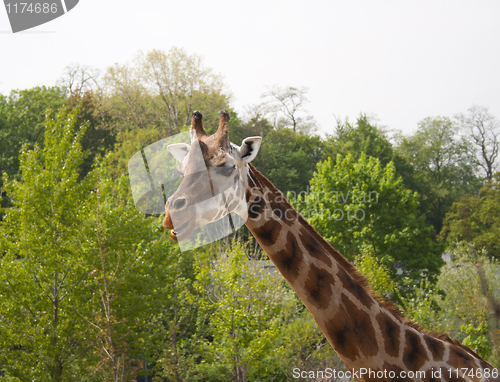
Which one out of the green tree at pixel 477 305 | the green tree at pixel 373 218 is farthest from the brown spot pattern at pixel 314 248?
the green tree at pixel 373 218

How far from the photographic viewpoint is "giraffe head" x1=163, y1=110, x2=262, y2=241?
9.42ft

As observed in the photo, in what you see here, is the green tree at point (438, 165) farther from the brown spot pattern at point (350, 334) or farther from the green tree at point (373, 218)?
the brown spot pattern at point (350, 334)

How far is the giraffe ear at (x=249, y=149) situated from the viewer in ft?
10.6

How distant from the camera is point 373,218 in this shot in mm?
24641

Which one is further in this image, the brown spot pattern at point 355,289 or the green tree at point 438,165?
the green tree at point 438,165

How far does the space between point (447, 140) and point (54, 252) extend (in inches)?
1809

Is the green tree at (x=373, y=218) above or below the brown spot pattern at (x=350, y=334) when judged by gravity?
below

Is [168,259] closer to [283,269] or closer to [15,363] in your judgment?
[15,363]

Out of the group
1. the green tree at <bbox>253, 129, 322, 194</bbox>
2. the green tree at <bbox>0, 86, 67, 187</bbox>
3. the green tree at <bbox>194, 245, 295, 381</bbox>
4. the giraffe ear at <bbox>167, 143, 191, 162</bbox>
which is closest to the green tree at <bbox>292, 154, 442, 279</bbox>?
the green tree at <bbox>194, 245, 295, 381</bbox>

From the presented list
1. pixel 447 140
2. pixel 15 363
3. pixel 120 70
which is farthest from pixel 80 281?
pixel 447 140

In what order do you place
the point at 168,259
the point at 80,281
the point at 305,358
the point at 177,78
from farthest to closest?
1. the point at 177,78
2. the point at 305,358
3. the point at 168,259
4. the point at 80,281

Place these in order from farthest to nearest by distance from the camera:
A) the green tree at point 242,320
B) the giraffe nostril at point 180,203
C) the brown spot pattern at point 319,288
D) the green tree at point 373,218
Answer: the green tree at point 373,218, the green tree at point 242,320, the brown spot pattern at point 319,288, the giraffe nostril at point 180,203

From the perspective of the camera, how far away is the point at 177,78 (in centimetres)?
3075

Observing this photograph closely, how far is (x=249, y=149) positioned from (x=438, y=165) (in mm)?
47951
